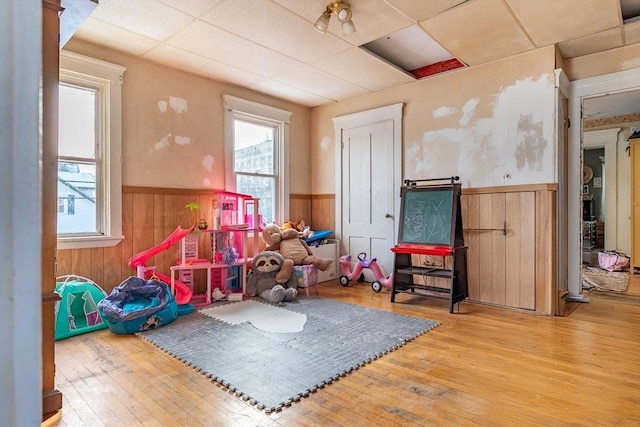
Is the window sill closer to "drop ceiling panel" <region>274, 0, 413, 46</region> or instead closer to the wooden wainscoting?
"drop ceiling panel" <region>274, 0, 413, 46</region>

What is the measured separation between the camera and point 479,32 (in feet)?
10.9

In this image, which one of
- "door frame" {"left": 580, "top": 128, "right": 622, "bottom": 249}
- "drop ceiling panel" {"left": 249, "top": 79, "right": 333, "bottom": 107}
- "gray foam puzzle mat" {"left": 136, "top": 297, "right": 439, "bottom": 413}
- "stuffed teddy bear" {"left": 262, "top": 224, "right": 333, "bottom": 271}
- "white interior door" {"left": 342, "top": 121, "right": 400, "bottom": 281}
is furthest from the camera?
"door frame" {"left": 580, "top": 128, "right": 622, "bottom": 249}

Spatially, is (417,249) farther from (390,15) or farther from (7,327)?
(7,327)

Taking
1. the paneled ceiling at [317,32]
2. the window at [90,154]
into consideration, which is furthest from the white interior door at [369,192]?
the window at [90,154]

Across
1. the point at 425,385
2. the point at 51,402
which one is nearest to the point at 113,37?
the point at 51,402

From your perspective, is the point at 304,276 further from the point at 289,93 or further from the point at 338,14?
the point at 338,14

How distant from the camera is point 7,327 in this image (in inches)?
13.7

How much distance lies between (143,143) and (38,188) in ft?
12.4

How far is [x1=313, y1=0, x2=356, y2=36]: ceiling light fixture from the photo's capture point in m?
2.79

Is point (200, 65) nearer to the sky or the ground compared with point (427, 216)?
nearer to the sky

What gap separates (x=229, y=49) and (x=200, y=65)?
538mm

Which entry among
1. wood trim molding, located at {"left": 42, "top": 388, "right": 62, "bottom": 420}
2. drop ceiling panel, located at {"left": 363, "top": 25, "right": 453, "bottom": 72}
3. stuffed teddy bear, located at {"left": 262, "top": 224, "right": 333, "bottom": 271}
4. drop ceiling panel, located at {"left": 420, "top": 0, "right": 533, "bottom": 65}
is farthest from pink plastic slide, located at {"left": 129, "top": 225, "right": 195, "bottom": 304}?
drop ceiling panel, located at {"left": 420, "top": 0, "right": 533, "bottom": 65}

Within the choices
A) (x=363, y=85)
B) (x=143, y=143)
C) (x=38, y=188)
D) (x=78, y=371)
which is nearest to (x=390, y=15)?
(x=363, y=85)

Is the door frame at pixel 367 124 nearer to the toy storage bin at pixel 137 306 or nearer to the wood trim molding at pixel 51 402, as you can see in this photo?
the toy storage bin at pixel 137 306
